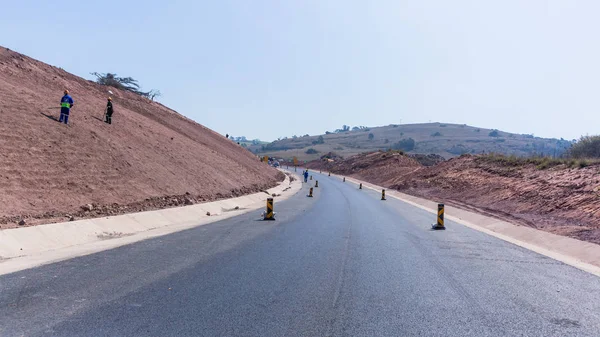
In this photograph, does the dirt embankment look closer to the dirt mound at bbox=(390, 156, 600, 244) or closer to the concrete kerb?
the dirt mound at bbox=(390, 156, 600, 244)

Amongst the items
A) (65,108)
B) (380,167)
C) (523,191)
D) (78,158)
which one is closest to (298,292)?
(78,158)

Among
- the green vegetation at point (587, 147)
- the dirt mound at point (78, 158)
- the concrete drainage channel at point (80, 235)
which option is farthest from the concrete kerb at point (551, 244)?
the green vegetation at point (587, 147)

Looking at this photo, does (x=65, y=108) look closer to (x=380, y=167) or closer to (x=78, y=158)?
(x=78, y=158)

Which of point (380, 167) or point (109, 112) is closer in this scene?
point (109, 112)

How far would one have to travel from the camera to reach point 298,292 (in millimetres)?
9500

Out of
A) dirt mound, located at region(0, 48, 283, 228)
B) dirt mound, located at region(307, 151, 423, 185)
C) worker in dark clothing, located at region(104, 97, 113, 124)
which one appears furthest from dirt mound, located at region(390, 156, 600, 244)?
dirt mound, located at region(307, 151, 423, 185)

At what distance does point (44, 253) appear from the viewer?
43.8 feet

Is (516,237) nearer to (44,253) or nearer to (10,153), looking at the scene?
(44,253)

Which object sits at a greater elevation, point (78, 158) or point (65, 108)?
point (65, 108)

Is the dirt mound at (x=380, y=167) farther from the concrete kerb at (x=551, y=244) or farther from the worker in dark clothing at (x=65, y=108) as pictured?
the worker in dark clothing at (x=65, y=108)

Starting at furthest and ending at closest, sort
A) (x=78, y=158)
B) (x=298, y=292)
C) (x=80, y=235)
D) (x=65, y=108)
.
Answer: (x=65, y=108)
(x=78, y=158)
(x=80, y=235)
(x=298, y=292)

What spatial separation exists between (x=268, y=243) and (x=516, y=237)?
10.1 m

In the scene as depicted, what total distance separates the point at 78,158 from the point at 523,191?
24.2 meters

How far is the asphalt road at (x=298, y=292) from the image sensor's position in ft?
24.4
